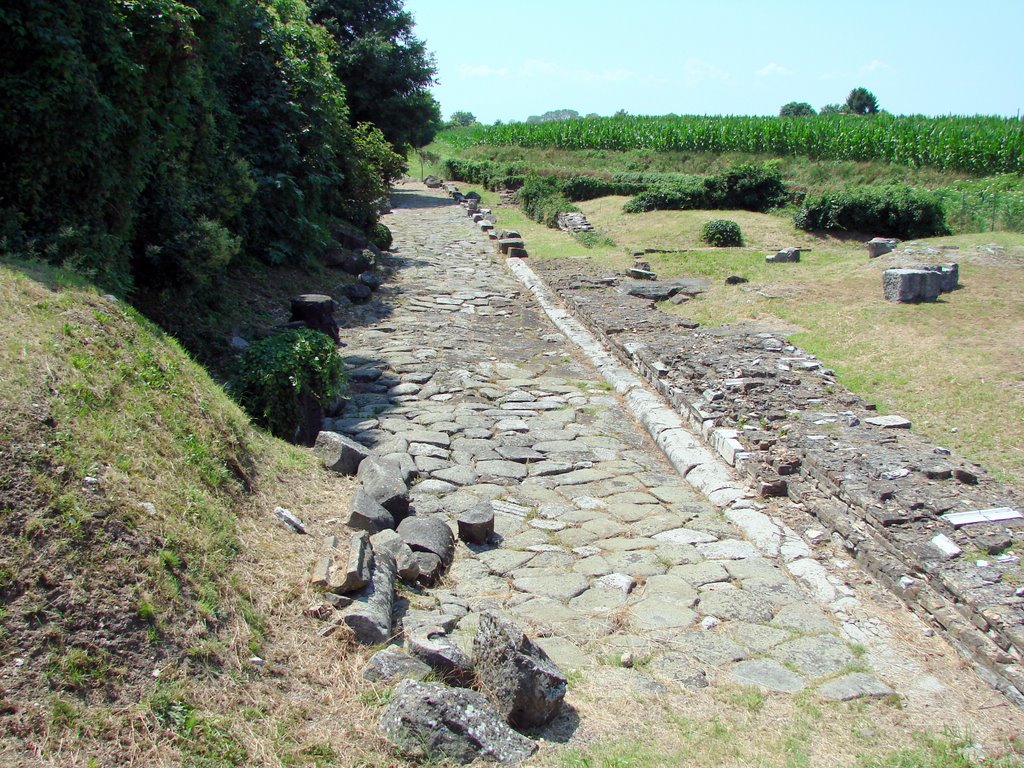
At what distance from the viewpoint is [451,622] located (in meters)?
4.52

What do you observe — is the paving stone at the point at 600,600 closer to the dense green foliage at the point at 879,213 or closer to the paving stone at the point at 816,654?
the paving stone at the point at 816,654

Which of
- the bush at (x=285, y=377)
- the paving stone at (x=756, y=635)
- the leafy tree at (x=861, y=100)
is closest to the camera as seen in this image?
the paving stone at (x=756, y=635)

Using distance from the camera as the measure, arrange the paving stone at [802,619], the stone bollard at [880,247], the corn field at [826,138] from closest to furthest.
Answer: the paving stone at [802,619] → the stone bollard at [880,247] → the corn field at [826,138]

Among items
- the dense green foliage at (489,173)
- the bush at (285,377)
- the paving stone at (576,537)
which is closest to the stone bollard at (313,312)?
the bush at (285,377)

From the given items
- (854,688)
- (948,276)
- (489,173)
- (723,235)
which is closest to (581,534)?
(854,688)

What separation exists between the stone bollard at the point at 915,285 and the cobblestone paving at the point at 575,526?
4860 mm

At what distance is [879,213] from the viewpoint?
20062 millimetres

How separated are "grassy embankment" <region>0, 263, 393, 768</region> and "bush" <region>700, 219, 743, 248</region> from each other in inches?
614

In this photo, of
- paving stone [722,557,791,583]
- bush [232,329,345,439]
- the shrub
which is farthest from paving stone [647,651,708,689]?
the shrub

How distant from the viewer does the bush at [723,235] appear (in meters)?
18.9

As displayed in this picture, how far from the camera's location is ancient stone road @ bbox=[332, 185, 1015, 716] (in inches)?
173

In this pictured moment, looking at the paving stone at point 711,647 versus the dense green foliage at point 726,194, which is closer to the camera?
the paving stone at point 711,647

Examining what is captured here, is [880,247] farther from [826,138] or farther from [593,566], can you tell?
[826,138]

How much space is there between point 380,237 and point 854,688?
49.2 feet
